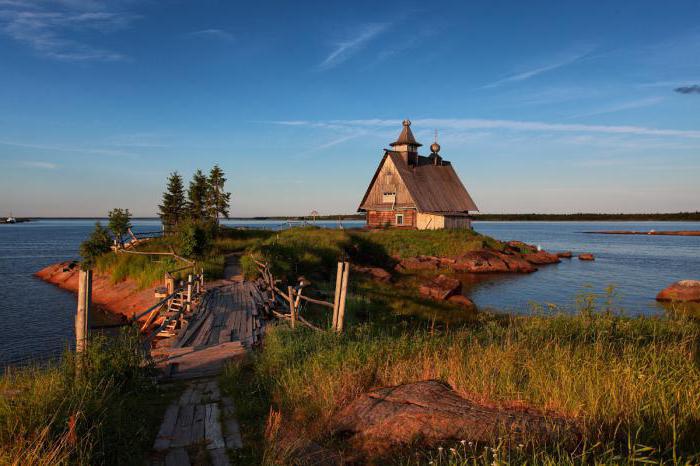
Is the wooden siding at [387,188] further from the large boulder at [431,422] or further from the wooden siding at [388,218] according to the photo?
the large boulder at [431,422]

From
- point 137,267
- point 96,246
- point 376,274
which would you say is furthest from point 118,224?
point 376,274

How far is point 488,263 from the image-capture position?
37.6 metres

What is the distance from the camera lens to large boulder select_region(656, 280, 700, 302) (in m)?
23.5

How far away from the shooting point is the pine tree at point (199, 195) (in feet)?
177

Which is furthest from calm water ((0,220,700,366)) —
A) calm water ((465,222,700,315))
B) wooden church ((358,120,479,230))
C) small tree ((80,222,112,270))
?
wooden church ((358,120,479,230))

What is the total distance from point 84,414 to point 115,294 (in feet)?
73.9

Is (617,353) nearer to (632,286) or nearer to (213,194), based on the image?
(632,286)

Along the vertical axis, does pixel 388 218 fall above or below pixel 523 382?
above

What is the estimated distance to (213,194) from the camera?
54844 millimetres

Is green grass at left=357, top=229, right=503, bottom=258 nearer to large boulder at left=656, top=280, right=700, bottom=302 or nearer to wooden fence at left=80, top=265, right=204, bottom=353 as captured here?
large boulder at left=656, top=280, right=700, bottom=302

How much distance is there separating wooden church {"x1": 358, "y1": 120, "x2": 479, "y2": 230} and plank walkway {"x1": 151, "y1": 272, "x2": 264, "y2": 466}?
3012 cm

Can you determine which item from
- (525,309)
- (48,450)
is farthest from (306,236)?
(48,450)

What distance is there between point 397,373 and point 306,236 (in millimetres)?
28488

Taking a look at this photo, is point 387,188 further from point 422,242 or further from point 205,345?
point 205,345
